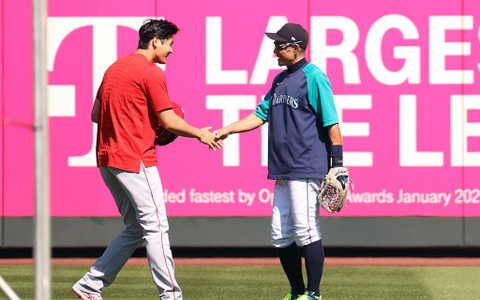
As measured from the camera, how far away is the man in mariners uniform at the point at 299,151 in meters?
5.61

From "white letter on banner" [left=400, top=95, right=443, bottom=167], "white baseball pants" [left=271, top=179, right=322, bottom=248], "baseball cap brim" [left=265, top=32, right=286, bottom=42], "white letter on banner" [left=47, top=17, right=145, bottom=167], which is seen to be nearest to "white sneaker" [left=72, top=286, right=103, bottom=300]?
"white baseball pants" [left=271, top=179, right=322, bottom=248]

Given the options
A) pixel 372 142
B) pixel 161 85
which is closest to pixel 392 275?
pixel 372 142

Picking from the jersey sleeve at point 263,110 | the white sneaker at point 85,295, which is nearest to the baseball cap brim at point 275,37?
the jersey sleeve at point 263,110

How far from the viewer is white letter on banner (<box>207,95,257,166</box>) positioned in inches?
328

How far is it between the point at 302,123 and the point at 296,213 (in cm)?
59

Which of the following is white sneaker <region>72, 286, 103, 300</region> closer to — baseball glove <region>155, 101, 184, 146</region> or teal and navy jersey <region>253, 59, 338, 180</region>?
baseball glove <region>155, 101, 184, 146</region>

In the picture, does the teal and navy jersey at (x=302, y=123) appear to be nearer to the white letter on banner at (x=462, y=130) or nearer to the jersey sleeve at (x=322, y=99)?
the jersey sleeve at (x=322, y=99)

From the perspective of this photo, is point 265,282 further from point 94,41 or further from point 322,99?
point 94,41

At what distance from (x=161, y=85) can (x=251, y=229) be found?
10.8ft

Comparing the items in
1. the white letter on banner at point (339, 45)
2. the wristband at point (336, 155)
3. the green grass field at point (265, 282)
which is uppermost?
the white letter on banner at point (339, 45)

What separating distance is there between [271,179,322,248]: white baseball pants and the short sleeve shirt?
96 cm

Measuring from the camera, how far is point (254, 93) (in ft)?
→ 27.3

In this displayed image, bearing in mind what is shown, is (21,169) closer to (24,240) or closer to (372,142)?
(24,240)

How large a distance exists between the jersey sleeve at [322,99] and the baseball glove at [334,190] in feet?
1.07
